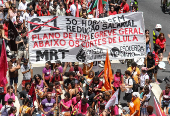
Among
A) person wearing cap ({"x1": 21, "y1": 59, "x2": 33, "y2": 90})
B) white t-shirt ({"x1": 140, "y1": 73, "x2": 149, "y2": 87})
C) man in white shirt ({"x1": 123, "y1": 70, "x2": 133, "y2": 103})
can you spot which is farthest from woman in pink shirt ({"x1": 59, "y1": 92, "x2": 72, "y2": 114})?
white t-shirt ({"x1": 140, "y1": 73, "x2": 149, "y2": 87})

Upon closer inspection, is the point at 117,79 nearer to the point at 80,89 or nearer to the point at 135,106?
the point at 80,89

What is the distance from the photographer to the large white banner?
50.9 ft

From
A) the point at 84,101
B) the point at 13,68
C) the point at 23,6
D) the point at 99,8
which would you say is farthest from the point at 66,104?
the point at 23,6

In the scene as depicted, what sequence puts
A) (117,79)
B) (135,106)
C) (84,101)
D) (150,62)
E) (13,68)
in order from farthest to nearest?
(150,62) < (13,68) < (117,79) < (135,106) < (84,101)

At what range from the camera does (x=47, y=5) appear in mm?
23281

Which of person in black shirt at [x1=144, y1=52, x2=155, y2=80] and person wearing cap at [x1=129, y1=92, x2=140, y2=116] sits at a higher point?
person in black shirt at [x1=144, y1=52, x2=155, y2=80]

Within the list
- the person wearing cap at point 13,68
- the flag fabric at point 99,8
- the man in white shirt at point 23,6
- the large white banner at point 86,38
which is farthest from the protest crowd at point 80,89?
the man in white shirt at point 23,6

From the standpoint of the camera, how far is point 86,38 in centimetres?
1559

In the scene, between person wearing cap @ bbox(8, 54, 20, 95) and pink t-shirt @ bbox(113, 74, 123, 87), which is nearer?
pink t-shirt @ bbox(113, 74, 123, 87)

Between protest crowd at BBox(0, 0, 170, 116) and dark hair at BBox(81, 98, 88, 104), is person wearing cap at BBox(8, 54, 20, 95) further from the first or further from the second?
dark hair at BBox(81, 98, 88, 104)

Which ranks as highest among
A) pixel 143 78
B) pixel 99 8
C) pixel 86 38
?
pixel 99 8

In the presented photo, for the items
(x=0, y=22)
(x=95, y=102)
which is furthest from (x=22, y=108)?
(x=0, y=22)

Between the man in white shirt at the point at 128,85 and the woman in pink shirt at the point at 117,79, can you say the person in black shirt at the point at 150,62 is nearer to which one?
the man in white shirt at the point at 128,85

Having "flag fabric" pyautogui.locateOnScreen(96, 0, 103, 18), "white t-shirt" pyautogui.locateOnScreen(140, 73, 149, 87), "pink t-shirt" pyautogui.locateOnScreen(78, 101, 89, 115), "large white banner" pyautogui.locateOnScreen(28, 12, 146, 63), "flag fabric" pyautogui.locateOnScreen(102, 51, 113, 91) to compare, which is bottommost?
"pink t-shirt" pyautogui.locateOnScreen(78, 101, 89, 115)
